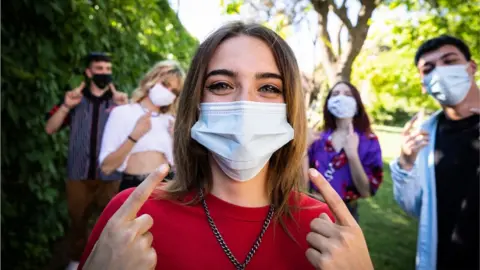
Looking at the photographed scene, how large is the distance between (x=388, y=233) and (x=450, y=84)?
459cm

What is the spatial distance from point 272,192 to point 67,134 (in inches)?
136

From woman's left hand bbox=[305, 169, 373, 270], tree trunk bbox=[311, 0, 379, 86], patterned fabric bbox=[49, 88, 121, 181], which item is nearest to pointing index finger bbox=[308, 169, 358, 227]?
woman's left hand bbox=[305, 169, 373, 270]

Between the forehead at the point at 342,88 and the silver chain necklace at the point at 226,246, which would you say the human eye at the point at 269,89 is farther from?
the forehead at the point at 342,88

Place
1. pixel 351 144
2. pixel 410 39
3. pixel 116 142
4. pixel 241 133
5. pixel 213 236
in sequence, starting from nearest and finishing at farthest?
pixel 213 236 → pixel 241 133 → pixel 351 144 → pixel 116 142 → pixel 410 39

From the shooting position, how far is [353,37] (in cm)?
582

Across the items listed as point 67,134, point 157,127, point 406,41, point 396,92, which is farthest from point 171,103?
point 396,92

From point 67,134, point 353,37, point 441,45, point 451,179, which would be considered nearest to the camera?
point 451,179

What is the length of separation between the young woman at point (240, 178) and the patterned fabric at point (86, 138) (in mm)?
2429

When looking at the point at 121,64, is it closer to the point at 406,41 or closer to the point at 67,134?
the point at 67,134

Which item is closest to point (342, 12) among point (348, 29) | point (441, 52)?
point (348, 29)

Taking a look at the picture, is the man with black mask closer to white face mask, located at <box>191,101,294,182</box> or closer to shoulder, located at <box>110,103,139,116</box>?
shoulder, located at <box>110,103,139,116</box>

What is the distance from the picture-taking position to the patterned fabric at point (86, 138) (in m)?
3.59

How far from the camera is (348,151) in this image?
3.04 m

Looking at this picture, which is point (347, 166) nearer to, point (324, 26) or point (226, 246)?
point (226, 246)
